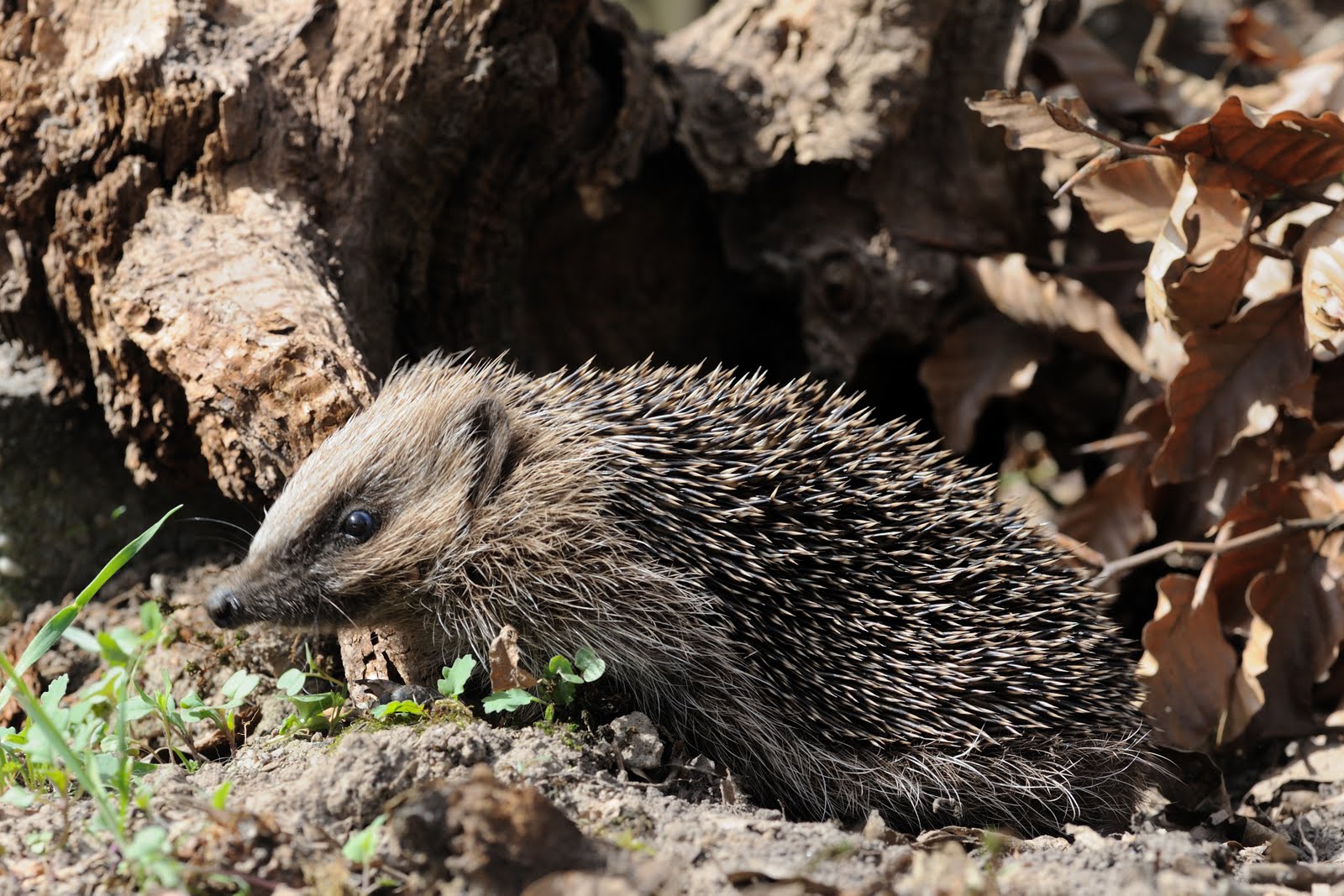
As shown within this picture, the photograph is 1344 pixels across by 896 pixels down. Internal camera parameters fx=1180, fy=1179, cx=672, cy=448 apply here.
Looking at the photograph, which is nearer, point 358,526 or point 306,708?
point 306,708

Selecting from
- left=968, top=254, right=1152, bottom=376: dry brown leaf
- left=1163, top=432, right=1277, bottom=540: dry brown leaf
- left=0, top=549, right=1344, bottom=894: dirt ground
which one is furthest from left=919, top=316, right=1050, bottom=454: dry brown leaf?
left=0, top=549, right=1344, bottom=894: dirt ground

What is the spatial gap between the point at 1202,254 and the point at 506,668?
3430 millimetres

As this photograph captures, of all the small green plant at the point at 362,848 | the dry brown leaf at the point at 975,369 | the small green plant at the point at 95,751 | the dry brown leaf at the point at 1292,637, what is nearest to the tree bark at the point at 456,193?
the dry brown leaf at the point at 975,369

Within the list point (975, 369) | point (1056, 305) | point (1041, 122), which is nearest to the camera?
point (1041, 122)

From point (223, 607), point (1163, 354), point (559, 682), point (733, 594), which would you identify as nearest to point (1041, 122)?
point (1163, 354)

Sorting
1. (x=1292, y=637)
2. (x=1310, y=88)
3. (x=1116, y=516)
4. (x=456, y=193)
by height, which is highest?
(x=456, y=193)

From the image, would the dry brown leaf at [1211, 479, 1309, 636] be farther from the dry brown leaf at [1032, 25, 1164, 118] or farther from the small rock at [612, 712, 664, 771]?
the small rock at [612, 712, 664, 771]

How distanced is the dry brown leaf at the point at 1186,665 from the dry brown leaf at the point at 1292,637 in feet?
0.34

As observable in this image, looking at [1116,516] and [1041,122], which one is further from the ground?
[1041,122]

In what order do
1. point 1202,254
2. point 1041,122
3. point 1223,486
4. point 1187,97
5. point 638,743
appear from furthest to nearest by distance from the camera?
point 1187,97, point 1223,486, point 1202,254, point 1041,122, point 638,743

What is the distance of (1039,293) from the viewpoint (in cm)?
645

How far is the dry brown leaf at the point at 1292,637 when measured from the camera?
5.34 meters

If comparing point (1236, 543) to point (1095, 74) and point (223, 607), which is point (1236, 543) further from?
point (223, 607)

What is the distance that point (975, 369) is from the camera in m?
6.75
